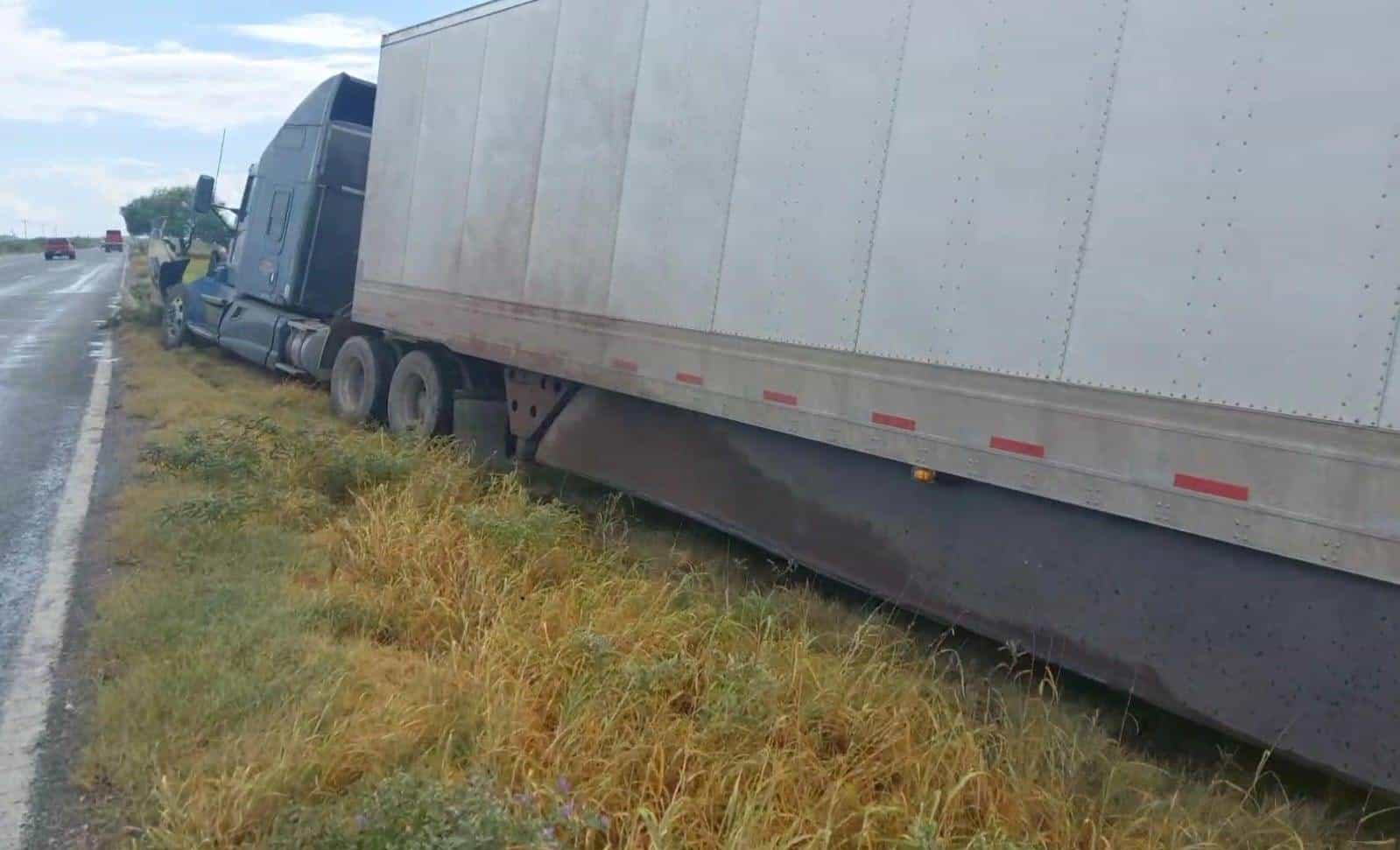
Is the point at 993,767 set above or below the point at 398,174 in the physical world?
below

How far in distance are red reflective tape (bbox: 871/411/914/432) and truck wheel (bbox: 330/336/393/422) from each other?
6784 mm

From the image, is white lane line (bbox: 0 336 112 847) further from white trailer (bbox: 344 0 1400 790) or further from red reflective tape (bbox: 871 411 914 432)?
red reflective tape (bbox: 871 411 914 432)

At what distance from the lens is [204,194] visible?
16.1m

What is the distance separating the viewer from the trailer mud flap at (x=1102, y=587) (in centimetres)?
398

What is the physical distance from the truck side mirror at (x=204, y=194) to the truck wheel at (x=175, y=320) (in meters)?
1.99

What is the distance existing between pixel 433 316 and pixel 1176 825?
728cm

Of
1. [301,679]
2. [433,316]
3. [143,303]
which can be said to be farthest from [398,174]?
[143,303]

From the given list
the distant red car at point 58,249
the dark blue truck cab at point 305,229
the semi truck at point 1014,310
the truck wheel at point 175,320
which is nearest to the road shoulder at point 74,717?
the semi truck at point 1014,310

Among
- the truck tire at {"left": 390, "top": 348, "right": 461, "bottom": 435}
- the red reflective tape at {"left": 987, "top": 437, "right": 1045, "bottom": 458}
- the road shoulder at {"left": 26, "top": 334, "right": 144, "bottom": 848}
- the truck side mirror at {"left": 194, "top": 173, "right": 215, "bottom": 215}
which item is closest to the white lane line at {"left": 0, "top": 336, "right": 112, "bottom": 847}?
the road shoulder at {"left": 26, "top": 334, "right": 144, "bottom": 848}

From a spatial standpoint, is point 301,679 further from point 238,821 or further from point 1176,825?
point 1176,825

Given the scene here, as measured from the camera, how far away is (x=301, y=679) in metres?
4.59

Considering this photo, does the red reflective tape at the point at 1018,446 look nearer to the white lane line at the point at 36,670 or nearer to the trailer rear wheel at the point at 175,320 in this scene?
the white lane line at the point at 36,670

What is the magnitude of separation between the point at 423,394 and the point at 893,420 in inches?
243

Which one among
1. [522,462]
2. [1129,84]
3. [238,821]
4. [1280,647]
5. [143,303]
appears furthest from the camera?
[143,303]
